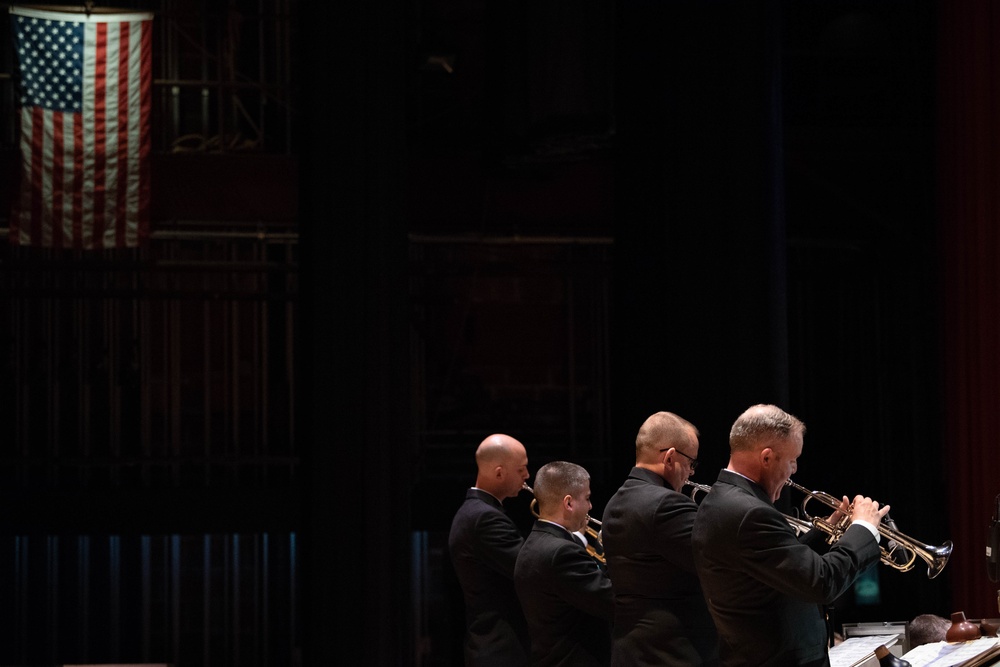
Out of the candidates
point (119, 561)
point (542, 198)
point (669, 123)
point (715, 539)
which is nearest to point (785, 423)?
point (715, 539)

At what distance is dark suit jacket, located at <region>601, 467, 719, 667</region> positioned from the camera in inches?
163

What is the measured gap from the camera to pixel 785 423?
3.68m

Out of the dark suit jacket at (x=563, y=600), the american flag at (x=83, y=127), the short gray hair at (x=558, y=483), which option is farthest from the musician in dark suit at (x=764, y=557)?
the american flag at (x=83, y=127)

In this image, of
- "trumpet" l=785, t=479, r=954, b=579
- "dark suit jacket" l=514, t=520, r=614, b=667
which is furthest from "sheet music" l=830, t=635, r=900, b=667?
"dark suit jacket" l=514, t=520, r=614, b=667

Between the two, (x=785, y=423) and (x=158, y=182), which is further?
(x=158, y=182)

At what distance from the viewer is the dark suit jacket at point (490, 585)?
5.23 m

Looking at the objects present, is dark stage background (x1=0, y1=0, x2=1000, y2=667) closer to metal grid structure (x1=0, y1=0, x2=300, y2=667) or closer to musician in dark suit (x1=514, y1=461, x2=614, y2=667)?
metal grid structure (x1=0, y1=0, x2=300, y2=667)

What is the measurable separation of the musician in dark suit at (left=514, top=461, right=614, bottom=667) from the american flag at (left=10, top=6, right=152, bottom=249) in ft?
16.2

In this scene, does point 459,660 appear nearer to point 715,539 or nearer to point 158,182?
point 715,539

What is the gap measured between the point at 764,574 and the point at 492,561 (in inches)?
76.3

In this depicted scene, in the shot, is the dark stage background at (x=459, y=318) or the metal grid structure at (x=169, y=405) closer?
the dark stage background at (x=459, y=318)

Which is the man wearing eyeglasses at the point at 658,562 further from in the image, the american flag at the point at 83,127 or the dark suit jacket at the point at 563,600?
the american flag at the point at 83,127

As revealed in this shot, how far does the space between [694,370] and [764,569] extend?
3670 millimetres

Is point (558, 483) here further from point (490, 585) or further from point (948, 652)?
point (948, 652)
